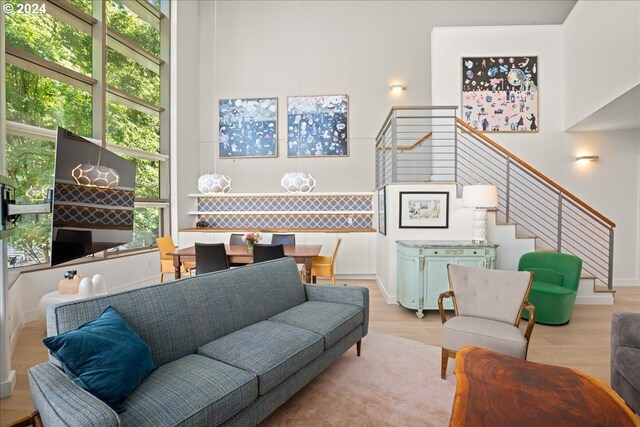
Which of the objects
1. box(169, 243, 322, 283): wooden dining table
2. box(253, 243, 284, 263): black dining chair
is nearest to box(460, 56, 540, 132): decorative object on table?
box(169, 243, 322, 283): wooden dining table

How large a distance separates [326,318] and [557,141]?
5.90 meters

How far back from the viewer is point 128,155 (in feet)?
17.8

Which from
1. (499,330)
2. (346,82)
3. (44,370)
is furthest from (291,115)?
(44,370)

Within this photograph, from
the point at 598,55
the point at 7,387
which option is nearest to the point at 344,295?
the point at 7,387

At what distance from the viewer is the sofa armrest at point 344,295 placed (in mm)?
2855

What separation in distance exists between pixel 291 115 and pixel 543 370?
6.33 m

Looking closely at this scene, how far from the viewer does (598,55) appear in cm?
459

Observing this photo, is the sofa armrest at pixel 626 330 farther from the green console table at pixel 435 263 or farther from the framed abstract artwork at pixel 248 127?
the framed abstract artwork at pixel 248 127

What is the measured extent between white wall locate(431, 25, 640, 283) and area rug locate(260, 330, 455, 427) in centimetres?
497

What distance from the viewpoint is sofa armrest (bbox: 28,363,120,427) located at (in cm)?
113

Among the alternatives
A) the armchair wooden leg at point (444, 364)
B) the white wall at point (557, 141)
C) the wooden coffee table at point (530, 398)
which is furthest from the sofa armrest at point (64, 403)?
the white wall at point (557, 141)

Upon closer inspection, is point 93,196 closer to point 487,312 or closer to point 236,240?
point 487,312

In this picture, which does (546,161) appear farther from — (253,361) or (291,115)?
(253,361)

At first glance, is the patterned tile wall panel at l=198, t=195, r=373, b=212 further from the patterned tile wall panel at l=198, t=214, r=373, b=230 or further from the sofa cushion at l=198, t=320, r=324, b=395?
the sofa cushion at l=198, t=320, r=324, b=395
